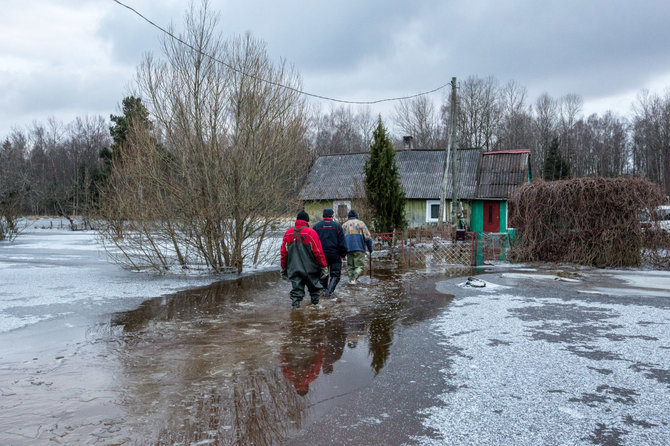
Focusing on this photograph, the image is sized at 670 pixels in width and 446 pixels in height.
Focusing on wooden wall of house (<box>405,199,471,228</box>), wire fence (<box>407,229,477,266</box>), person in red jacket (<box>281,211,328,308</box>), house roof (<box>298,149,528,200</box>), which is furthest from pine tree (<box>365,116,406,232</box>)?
person in red jacket (<box>281,211,328,308</box>)

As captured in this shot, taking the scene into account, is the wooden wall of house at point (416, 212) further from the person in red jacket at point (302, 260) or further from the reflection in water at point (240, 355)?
the person in red jacket at point (302, 260)

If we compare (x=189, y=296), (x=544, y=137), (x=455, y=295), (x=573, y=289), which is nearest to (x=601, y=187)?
(x=573, y=289)

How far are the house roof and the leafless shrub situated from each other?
14.4m

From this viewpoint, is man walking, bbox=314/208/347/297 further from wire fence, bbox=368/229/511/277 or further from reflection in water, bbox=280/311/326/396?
wire fence, bbox=368/229/511/277

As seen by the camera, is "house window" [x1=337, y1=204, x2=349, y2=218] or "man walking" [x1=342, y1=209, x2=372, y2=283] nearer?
"man walking" [x1=342, y1=209, x2=372, y2=283]

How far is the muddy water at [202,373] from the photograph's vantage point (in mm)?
3840

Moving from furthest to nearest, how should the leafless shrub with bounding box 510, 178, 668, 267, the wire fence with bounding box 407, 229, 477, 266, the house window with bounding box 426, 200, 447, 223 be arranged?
the house window with bounding box 426, 200, 447, 223 → the wire fence with bounding box 407, 229, 477, 266 → the leafless shrub with bounding box 510, 178, 668, 267

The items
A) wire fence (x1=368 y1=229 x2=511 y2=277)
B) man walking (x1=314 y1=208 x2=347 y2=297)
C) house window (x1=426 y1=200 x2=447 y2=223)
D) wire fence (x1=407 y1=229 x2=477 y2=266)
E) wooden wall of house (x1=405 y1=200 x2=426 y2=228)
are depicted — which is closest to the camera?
man walking (x1=314 y1=208 x2=347 y2=297)

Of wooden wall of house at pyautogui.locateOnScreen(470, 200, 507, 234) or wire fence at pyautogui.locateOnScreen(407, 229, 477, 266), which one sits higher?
wooden wall of house at pyautogui.locateOnScreen(470, 200, 507, 234)

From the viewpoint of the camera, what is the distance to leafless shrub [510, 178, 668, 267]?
14.0m

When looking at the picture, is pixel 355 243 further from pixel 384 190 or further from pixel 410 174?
pixel 410 174

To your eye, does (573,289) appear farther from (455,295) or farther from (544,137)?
(544,137)

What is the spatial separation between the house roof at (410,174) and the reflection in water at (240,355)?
20.5 metres

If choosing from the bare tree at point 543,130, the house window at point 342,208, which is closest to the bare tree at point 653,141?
the bare tree at point 543,130
